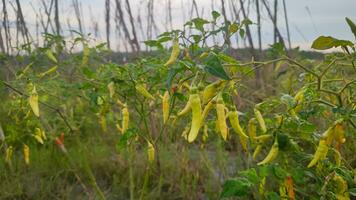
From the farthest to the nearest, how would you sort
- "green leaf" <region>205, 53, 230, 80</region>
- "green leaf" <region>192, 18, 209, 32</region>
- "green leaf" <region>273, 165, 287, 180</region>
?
"green leaf" <region>192, 18, 209, 32</region>, "green leaf" <region>273, 165, 287, 180</region>, "green leaf" <region>205, 53, 230, 80</region>

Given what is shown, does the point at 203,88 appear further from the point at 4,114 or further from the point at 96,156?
the point at 4,114

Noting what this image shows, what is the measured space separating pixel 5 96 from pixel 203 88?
3.77m

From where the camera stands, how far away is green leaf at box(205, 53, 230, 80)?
2.73 ft

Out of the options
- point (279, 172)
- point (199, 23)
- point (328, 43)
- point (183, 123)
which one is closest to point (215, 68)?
point (328, 43)

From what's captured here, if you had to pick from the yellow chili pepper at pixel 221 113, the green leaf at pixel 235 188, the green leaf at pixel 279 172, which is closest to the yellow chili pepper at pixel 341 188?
the green leaf at pixel 279 172

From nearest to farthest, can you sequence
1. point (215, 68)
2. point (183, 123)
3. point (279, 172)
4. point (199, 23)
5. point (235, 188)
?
point (215, 68) < point (235, 188) < point (279, 172) < point (199, 23) < point (183, 123)

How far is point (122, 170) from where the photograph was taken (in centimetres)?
278

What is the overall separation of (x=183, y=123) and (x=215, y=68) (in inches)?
93.2

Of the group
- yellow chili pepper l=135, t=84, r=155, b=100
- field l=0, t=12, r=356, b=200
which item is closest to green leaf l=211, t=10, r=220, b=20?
field l=0, t=12, r=356, b=200

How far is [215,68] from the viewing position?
0.84m

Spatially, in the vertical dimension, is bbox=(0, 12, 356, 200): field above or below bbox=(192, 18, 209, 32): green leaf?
below

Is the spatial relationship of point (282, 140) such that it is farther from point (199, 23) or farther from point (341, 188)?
point (199, 23)

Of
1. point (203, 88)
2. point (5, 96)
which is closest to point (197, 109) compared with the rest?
point (203, 88)

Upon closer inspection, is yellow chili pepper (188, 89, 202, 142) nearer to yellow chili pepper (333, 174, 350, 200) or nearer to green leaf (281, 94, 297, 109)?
green leaf (281, 94, 297, 109)
